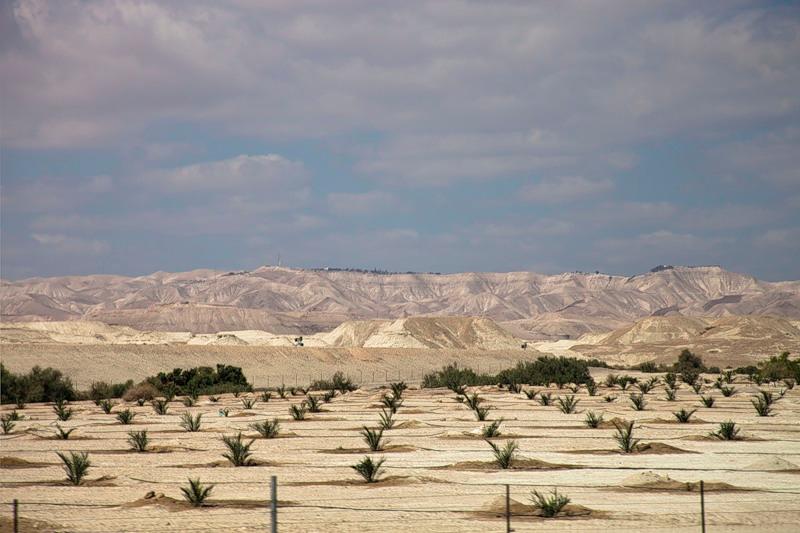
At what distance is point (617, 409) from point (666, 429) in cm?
939

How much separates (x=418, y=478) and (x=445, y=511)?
3.71 m

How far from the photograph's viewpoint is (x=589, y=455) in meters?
23.4

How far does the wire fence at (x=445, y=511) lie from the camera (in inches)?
576

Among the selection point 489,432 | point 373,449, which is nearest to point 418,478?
point 373,449

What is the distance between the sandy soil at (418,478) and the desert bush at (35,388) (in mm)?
17399

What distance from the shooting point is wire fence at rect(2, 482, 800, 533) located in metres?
14.6

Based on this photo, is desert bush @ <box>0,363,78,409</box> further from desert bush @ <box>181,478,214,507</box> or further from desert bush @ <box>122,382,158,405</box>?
desert bush @ <box>181,478,214,507</box>

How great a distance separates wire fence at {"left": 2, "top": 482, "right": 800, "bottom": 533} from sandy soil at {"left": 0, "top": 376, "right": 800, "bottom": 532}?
34 millimetres

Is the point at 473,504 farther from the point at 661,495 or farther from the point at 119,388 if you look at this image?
the point at 119,388

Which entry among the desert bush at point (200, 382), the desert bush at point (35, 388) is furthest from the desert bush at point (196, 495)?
the desert bush at point (200, 382)

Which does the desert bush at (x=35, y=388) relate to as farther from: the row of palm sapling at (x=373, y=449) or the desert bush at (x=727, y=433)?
the desert bush at (x=727, y=433)

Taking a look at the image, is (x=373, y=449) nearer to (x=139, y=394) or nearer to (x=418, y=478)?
(x=418, y=478)

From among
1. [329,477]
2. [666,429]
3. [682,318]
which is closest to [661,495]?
[329,477]

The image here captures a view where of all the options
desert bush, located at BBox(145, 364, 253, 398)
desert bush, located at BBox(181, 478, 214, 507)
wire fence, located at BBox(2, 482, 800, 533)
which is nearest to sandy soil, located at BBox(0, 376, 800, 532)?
wire fence, located at BBox(2, 482, 800, 533)
